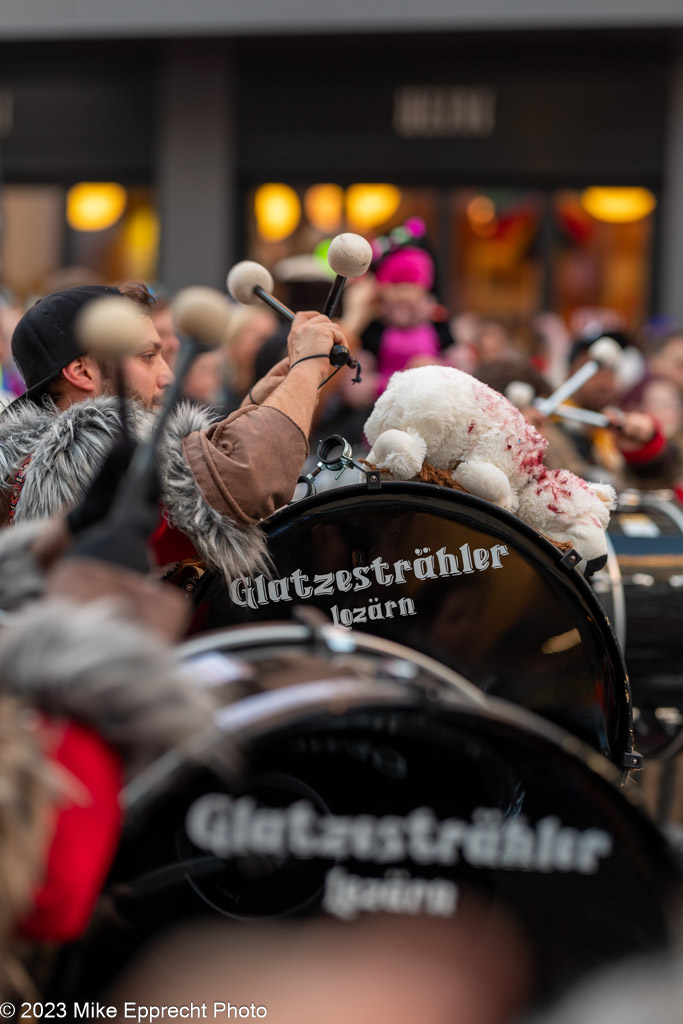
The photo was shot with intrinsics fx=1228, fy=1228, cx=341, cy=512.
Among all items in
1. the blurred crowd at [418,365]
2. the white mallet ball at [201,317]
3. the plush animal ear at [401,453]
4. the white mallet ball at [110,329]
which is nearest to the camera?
the white mallet ball at [110,329]

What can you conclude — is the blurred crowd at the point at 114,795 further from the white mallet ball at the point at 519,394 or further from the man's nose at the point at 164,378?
the white mallet ball at the point at 519,394

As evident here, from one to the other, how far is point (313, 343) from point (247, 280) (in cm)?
27

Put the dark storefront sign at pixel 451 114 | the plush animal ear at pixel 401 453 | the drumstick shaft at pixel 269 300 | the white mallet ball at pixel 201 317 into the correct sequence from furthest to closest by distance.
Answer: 1. the dark storefront sign at pixel 451 114
2. the drumstick shaft at pixel 269 300
3. the plush animal ear at pixel 401 453
4. the white mallet ball at pixel 201 317

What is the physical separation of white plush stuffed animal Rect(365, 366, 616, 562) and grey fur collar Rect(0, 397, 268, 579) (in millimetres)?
368

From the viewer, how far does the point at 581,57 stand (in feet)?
33.9

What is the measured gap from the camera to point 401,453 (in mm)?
2408

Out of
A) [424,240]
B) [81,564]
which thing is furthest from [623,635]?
[424,240]

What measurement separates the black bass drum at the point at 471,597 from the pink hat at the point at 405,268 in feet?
9.06

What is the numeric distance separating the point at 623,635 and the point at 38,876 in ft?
6.78

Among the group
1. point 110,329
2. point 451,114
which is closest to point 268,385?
point 110,329

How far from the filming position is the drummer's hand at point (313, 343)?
2.46 metres

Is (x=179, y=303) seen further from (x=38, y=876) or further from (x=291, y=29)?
(x=291, y=29)

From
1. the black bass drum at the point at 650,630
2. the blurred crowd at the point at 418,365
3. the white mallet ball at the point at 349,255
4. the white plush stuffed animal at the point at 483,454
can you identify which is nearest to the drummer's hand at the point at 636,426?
the blurred crowd at the point at 418,365

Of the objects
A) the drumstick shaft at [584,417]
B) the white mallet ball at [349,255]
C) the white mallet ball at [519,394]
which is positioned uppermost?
the white mallet ball at [349,255]
